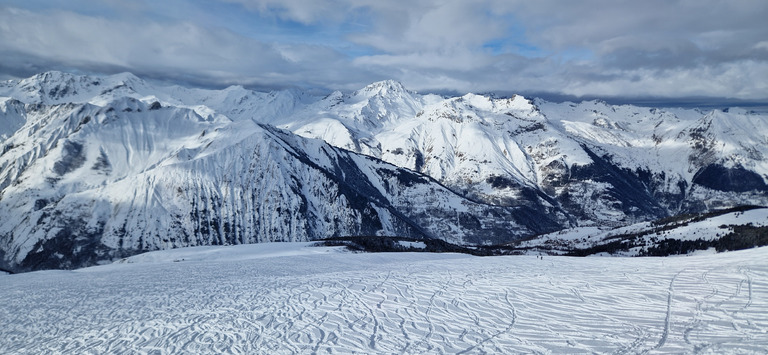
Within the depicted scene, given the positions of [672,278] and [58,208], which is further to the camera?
[58,208]

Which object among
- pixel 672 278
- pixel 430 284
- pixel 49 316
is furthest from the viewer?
pixel 430 284

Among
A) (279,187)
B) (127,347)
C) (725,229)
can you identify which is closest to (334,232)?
(279,187)

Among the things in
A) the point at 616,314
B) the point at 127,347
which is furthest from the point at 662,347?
the point at 127,347

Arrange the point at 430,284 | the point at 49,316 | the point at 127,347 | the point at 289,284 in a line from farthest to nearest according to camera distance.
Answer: the point at 289,284 < the point at 430,284 < the point at 49,316 < the point at 127,347

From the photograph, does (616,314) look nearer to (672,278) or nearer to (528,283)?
(528,283)

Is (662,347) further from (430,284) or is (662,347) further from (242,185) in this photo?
(242,185)

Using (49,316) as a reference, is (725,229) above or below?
below
